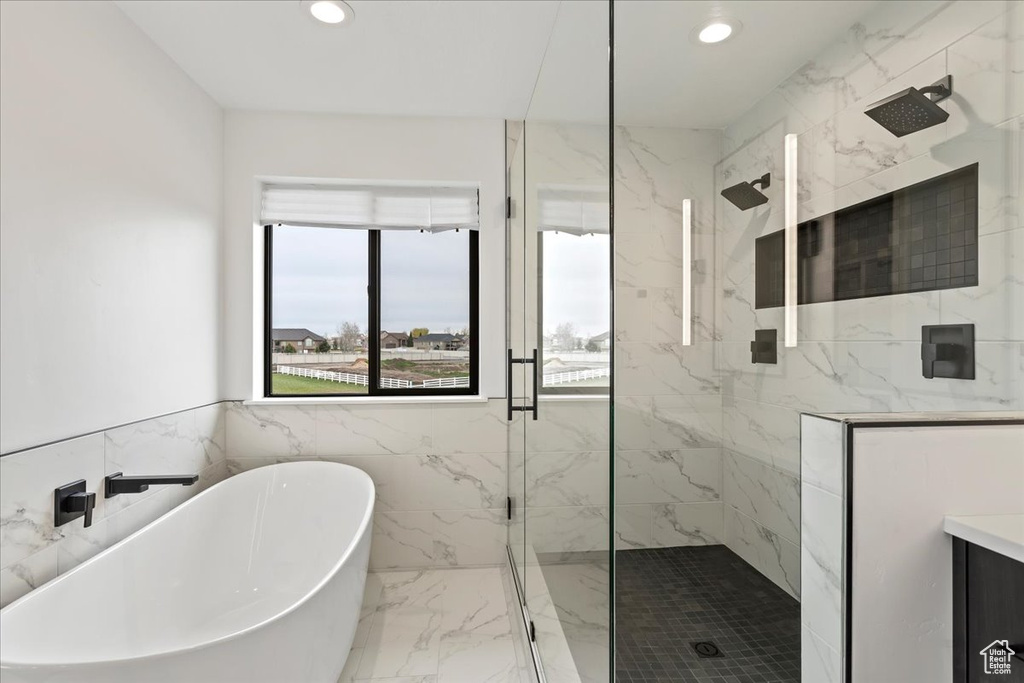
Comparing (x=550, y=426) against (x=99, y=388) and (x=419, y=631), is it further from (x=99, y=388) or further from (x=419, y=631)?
(x=99, y=388)

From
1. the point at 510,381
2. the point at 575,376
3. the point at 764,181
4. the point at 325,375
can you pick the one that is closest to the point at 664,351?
the point at 575,376

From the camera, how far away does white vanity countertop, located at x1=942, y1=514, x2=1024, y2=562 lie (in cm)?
72

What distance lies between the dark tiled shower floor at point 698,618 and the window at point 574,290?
1.45 feet

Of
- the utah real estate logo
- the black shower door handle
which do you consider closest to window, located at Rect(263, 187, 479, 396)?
the black shower door handle

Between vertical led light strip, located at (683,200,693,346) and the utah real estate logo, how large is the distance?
67cm

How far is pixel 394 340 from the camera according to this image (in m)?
2.99

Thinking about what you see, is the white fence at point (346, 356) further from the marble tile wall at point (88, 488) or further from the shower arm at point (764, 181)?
the shower arm at point (764, 181)

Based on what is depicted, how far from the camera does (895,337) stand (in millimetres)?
794

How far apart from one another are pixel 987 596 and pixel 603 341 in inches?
28.7

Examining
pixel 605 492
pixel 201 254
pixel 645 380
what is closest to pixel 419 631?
pixel 605 492

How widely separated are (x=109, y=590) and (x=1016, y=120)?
244cm

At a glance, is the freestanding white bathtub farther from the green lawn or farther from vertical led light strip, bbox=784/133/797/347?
vertical led light strip, bbox=784/133/797/347

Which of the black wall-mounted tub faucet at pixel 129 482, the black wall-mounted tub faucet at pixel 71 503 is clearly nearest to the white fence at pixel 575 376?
the black wall-mounted tub faucet at pixel 129 482

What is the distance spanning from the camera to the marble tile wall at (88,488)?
1.43 metres
